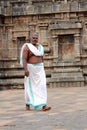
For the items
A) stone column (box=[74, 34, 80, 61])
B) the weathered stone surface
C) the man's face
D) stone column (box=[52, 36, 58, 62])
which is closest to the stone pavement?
the man's face

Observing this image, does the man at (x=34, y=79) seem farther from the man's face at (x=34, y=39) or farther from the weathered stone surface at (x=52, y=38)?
the weathered stone surface at (x=52, y=38)

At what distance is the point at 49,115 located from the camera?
958cm

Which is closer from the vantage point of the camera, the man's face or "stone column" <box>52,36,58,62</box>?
the man's face

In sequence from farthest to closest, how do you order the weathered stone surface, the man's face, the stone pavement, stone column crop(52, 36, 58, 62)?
stone column crop(52, 36, 58, 62), the weathered stone surface, the man's face, the stone pavement

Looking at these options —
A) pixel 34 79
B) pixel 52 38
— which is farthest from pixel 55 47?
pixel 34 79

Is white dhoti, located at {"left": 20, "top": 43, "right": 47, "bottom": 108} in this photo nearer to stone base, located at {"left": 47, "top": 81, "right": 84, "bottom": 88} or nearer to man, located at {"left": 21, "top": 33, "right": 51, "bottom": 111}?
man, located at {"left": 21, "top": 33, "right": 51, "bottom": 111}

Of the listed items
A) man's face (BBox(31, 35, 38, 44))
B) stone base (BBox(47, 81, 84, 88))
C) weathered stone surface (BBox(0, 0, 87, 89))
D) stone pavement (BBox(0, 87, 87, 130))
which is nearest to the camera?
stone pavement (BBox(0, 87, 87, 130))

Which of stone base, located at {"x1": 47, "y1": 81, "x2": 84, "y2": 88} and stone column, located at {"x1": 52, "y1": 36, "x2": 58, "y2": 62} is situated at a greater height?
stone column, located at {"x1": 52, "y1": 36, "x2": 58, "y2": 62}

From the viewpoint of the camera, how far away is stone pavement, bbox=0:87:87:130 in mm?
8008

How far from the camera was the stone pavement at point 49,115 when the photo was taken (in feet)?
26.3

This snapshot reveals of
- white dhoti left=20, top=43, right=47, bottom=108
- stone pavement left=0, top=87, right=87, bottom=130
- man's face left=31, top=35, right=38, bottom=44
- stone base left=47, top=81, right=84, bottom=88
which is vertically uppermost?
man's face left=31, top=35, right=38, bottom=44

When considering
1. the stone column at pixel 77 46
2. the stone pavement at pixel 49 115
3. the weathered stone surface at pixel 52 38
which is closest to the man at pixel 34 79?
the stone pavement at pixel 49 115

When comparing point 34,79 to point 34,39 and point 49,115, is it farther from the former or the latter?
point 49,115

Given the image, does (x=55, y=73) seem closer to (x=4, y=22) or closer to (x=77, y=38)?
(x=77, y=38)
